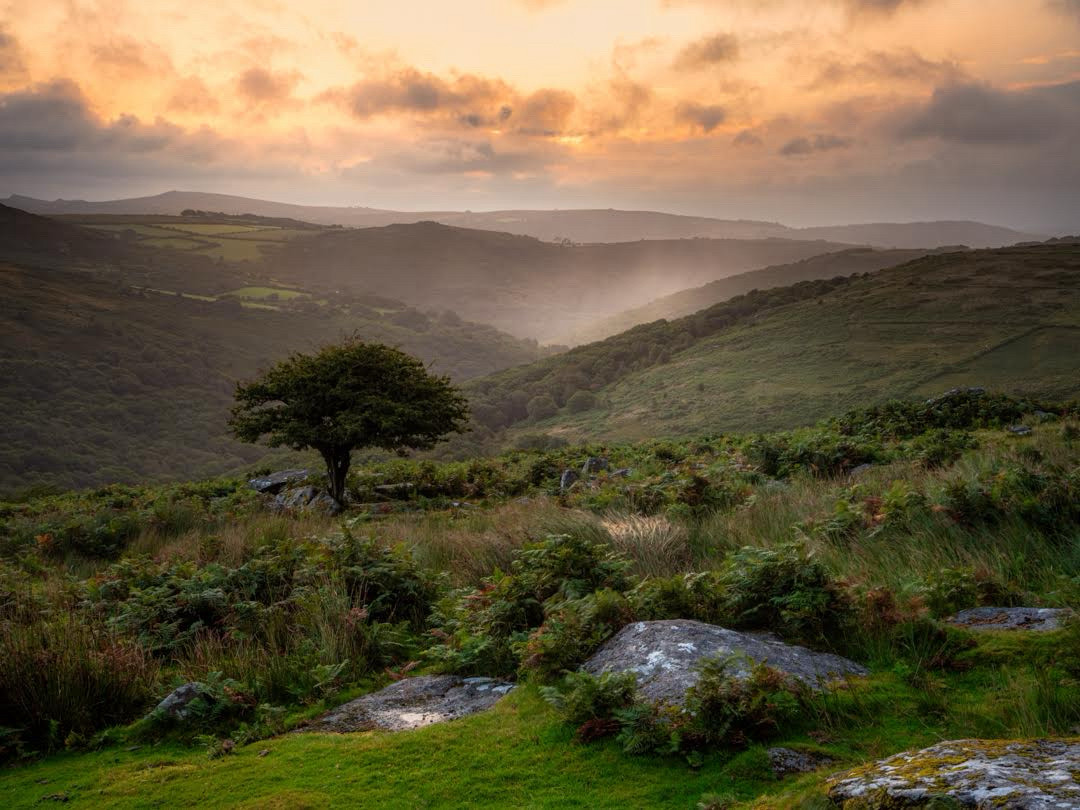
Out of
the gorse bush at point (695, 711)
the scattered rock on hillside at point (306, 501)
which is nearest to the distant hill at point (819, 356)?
the scattered rock on hillside at point (306, 501)

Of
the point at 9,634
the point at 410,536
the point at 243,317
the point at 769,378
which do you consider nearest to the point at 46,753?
the point at 9,634

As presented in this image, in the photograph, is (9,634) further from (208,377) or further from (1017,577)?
(208,377)

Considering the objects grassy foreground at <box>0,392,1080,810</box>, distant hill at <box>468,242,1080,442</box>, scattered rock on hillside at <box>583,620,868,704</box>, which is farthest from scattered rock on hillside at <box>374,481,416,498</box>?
distant hill at <box>468,242,1080,442</box>

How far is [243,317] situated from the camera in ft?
553

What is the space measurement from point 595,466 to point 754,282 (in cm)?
17243

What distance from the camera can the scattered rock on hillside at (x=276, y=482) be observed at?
74.9ft

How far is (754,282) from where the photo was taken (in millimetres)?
181125

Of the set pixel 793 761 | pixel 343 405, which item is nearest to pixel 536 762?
pixel 793 761

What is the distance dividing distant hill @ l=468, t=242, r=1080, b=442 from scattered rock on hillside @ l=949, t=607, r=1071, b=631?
158 feet

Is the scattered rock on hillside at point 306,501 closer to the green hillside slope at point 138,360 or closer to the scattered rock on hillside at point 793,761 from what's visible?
the scattered rock on hillside at point 793,761

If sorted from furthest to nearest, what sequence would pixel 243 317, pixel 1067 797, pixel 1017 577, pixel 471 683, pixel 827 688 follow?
1. pixel 243 317
2. pixel 1017 577
3. pixel 471 683
4. pixel 827 688
5. pixel 1067 797

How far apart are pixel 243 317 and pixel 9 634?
180 meters

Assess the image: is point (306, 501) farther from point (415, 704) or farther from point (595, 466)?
point (415, 704)

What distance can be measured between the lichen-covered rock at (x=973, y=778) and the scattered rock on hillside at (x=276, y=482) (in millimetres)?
22591
